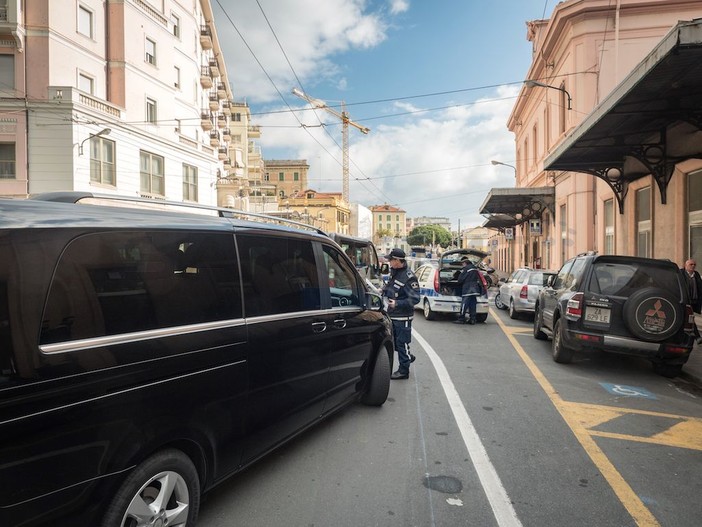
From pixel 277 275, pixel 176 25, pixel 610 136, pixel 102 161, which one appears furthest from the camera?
pixel 176 25

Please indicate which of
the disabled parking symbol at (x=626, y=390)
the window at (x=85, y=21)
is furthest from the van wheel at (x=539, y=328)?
the window at (x=85, y=21)

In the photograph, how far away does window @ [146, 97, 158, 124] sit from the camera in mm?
26594

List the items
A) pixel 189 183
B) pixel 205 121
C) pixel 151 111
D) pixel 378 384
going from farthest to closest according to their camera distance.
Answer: pixel 205 121 → pixel 189 183 → pixel 151 111 → pixel 378 384

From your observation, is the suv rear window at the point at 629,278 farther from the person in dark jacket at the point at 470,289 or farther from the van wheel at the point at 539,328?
the person in dark jacket at the point at 470,289

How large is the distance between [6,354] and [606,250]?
20.4 metres

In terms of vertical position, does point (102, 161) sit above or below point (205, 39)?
below

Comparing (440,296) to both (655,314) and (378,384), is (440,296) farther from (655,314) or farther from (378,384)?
(378,384)

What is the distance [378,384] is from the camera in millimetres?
5117

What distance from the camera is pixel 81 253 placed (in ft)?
7.22

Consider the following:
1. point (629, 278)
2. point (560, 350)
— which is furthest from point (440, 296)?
point (629, 278)

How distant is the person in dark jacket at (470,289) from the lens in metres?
11.9

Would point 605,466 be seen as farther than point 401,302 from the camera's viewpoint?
No

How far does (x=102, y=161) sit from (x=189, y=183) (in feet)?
23.7

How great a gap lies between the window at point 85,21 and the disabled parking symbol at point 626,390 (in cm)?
2705
